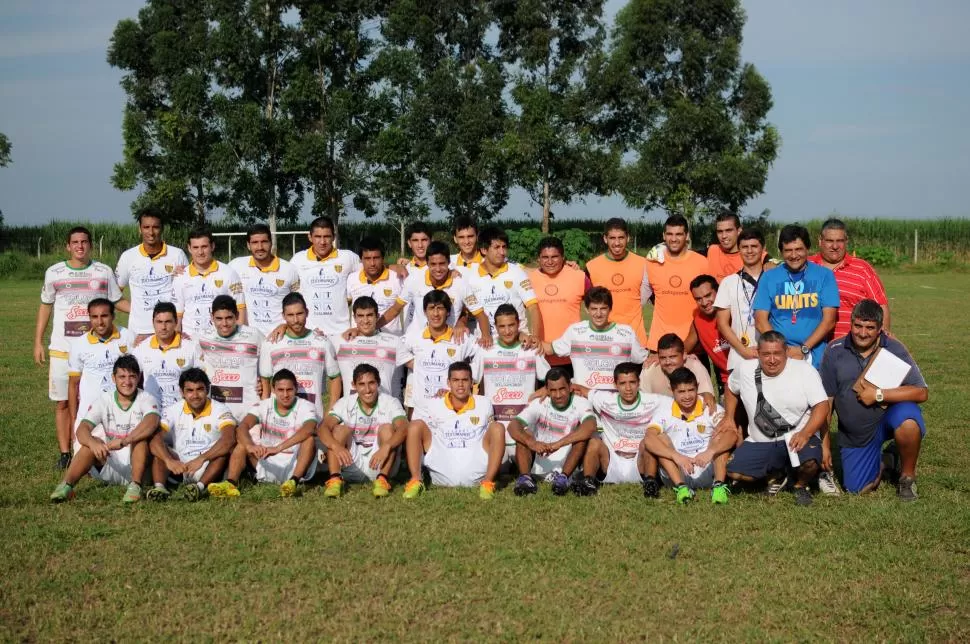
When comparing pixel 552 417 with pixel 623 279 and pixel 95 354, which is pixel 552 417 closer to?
pixel 623 279

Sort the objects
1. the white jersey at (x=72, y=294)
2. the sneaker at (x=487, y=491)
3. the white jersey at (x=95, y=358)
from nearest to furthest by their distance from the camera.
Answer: the sneaker at (x=487, y=491)
the white jersey at (x=95, y=358)
the white jersey at (x=72, y=294)

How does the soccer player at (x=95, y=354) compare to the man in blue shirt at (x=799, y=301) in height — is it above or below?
below

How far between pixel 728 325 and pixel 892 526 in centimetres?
205

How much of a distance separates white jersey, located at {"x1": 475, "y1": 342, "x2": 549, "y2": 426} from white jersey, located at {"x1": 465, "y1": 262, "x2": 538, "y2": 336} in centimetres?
51

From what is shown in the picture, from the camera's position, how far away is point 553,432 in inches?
279

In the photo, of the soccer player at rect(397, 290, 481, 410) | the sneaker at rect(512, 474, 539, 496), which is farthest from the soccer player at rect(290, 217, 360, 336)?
the sneaker at rect(512, 474, 539, 496)

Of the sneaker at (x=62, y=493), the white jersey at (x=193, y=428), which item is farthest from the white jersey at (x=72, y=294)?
the sneaker at (x=62, y=493)

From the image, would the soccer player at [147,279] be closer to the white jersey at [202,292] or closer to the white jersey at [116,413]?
the white jersey at [202,292]

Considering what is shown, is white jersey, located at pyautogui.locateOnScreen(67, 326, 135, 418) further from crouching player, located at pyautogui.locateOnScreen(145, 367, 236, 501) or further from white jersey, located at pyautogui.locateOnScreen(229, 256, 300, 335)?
white jersey, located at pyautogui.locateOnScreen(229, 256, 300, 335)

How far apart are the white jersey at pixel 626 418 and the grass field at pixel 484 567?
439 mm

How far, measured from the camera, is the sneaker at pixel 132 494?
638 centimetres

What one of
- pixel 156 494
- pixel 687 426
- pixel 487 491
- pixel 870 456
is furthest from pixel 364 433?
pixel 870 456

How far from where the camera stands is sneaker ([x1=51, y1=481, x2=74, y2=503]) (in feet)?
21.1

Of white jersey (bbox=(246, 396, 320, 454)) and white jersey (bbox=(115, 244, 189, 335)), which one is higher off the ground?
white jersey (bbox=(115, 244, 189, 335))
